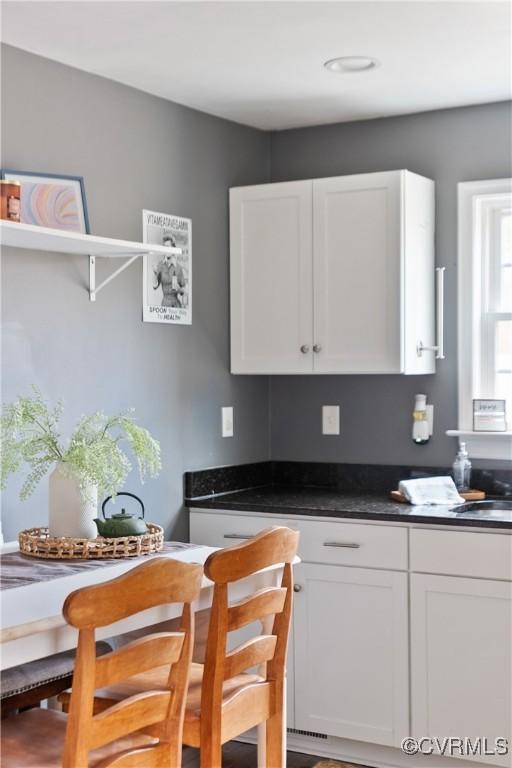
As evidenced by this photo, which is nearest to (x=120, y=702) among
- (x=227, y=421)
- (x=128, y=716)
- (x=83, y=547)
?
(x=128, y=716)

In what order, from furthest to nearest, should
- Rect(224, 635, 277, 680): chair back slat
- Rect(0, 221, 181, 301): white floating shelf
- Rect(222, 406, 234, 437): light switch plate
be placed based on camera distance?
Rect(222, 406, 234, 437): light switch plate, Rect(0, 221, 181, 301): white floating shelf, Rect(224, 635, 277, 680): chair back slat

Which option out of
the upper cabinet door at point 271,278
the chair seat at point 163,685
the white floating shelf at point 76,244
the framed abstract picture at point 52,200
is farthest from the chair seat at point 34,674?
the upper cabinet door at point 271,278

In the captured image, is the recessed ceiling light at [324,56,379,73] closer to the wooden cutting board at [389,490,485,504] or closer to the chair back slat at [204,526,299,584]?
the wooden cutting board at [389,490,485,504]

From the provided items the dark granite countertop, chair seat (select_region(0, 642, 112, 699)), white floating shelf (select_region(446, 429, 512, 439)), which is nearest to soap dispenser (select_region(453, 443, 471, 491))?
white floating shelf (select_region(446, 429, 512, 439))

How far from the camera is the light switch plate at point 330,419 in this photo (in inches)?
171

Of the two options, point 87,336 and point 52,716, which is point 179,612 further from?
point 87,336

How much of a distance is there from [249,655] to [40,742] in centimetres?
54

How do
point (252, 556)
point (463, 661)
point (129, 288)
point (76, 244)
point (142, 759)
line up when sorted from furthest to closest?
point (129, 288), point (463, 661), point (76, 244), point (252, 556), point (142, 759)

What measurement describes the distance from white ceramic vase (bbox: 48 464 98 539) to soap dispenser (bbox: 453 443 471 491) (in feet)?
5.29

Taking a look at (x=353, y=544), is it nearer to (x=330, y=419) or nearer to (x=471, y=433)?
(x=471, y=433)

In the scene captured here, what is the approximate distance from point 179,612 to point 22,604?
0.41 meters

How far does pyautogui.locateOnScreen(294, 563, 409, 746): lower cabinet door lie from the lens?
3.53m

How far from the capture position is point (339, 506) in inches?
147

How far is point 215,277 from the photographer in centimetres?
417
